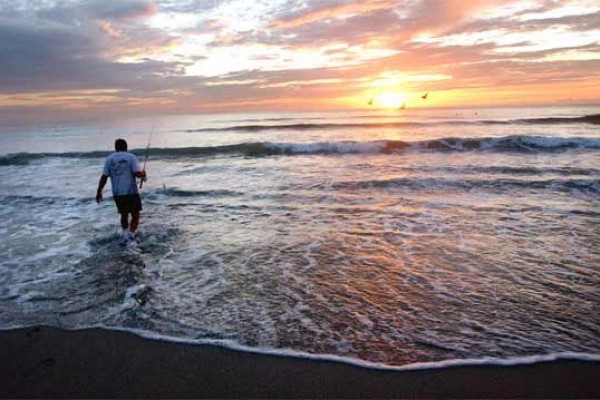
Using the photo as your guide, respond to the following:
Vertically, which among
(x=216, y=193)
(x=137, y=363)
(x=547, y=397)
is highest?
(x=216, y=193)

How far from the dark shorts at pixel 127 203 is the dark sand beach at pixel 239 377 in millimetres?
4036

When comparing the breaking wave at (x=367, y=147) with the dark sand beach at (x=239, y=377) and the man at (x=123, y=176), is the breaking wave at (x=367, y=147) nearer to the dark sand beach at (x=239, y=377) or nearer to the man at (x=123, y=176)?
the man at (x=123, y=176)

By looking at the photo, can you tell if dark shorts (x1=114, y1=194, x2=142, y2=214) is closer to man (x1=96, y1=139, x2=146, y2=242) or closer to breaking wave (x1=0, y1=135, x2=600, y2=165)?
man (x1=96, y1=139, x2=146, y2=242)

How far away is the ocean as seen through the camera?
157 inches

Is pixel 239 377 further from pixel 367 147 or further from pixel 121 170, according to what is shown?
pixel 367 147

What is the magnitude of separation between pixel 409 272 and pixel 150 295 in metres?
3.39

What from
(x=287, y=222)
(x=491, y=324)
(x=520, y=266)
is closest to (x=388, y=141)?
(x=287, y=222)

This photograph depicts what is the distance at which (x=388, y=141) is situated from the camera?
23.7m

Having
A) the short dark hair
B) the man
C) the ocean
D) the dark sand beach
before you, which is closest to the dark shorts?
the man

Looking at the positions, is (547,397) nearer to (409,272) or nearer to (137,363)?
(409,272)

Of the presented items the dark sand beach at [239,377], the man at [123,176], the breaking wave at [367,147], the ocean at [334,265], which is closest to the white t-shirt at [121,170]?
the man at [123,176]

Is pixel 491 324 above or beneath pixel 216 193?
beneath

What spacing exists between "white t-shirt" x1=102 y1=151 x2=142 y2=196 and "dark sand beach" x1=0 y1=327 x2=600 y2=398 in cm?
404

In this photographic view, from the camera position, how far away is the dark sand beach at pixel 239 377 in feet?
10.4
